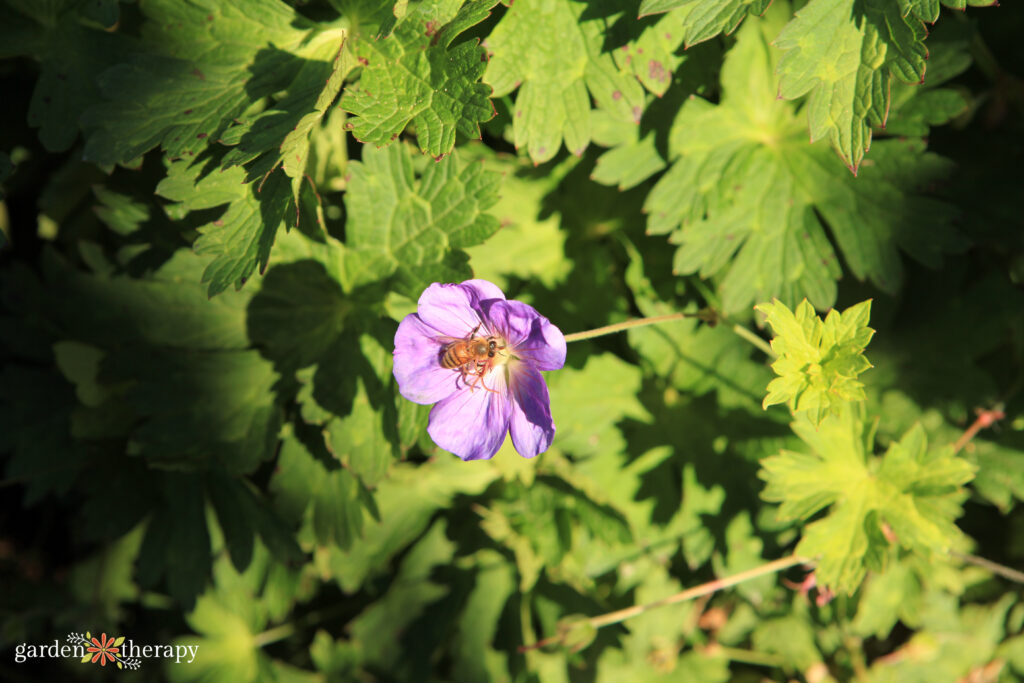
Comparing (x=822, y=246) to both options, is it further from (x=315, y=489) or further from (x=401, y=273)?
(x=315, y=489)

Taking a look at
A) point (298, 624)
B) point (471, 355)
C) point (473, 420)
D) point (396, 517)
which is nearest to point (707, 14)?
point (471, 355)

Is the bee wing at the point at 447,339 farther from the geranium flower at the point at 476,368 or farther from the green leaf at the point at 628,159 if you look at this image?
the green leaf at the point at 628,159

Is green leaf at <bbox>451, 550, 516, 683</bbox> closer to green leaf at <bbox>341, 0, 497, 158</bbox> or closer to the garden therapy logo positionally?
the garden therapy logo

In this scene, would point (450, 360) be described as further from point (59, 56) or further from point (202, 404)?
point (59, 56)

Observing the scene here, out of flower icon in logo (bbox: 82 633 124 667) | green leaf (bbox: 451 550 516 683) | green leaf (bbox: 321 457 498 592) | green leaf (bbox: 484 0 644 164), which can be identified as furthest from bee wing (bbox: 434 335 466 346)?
flower icon in logo (bbox: 82 633 124 667)

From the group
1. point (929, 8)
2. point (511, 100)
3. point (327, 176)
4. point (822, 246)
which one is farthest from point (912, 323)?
point (327, 176)

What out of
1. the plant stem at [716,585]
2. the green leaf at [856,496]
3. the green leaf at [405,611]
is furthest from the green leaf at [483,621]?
the green leaf at [856,496]
